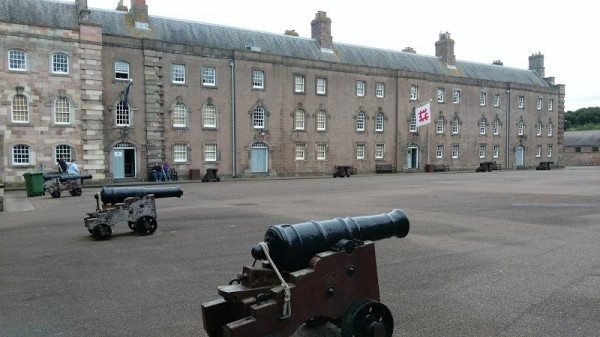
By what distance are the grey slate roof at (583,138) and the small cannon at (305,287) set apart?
3745 inches

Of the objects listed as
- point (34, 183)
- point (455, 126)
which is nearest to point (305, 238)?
point (34, 183)

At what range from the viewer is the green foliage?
12431cm

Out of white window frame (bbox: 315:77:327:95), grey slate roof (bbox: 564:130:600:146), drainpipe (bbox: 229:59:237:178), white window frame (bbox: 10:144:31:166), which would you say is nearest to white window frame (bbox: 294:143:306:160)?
white window frame (bbox: 315:77:327:95)

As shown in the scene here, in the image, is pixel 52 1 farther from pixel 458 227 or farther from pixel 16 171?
pixel 458 227

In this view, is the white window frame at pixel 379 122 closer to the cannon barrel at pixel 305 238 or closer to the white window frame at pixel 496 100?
the white window frame at pixel 496 100

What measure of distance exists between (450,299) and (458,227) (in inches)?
212

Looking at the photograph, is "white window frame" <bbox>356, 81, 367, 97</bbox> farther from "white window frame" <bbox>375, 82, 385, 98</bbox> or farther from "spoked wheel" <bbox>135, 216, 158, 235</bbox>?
"spoked wheel" <bbox>135, 216, 158, 235</bbox>

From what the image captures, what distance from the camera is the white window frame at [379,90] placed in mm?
45281

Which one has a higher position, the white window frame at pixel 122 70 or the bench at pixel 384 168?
the white window frame at pixel 122 70

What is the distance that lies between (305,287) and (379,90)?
43.3 m

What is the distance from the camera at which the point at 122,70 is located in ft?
108

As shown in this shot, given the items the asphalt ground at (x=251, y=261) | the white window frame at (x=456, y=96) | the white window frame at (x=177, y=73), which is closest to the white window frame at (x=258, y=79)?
the white window frame at (x=177, y=73)

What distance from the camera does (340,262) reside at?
3.98 metres

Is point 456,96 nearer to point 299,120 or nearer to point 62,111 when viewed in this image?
point 299,120
